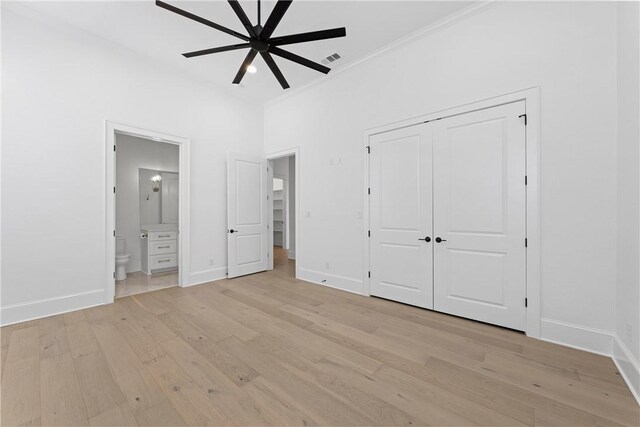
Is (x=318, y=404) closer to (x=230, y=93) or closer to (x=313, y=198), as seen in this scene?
(x=313, y=198)

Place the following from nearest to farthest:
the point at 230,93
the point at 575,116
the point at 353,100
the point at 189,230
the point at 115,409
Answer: the point at 115,409 < the point at 575,116 < the point at 353,100 < the point at 189,230 < the point at 230,93

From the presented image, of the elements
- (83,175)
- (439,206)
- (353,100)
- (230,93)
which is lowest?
(439,206)

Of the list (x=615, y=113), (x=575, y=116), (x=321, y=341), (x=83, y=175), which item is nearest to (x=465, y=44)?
(x=575, y=116)

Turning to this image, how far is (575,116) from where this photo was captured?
2.27m

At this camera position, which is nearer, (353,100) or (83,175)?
(83,175)

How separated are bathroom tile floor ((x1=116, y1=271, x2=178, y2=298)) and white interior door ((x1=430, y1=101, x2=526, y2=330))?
4.14m

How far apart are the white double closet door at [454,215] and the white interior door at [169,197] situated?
4.52 m

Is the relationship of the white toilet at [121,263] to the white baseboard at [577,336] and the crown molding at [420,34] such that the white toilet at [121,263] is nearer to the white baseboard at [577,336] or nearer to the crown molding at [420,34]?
the crown molding at [420,34]

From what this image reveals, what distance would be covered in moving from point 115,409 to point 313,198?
11.1 ft

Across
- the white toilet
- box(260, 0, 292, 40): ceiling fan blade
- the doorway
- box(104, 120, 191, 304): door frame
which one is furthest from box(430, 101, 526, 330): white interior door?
the white toilet

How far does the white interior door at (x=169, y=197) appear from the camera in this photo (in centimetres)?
558

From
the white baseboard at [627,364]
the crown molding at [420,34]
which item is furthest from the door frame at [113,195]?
the white baseboard at [627,364]

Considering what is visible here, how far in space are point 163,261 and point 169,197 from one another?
146cm

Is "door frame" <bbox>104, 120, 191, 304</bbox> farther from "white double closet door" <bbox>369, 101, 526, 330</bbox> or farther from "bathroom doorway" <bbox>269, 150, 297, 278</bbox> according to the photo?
"white double closet door" <bbox>369, 101, 526, 330</bbox>
